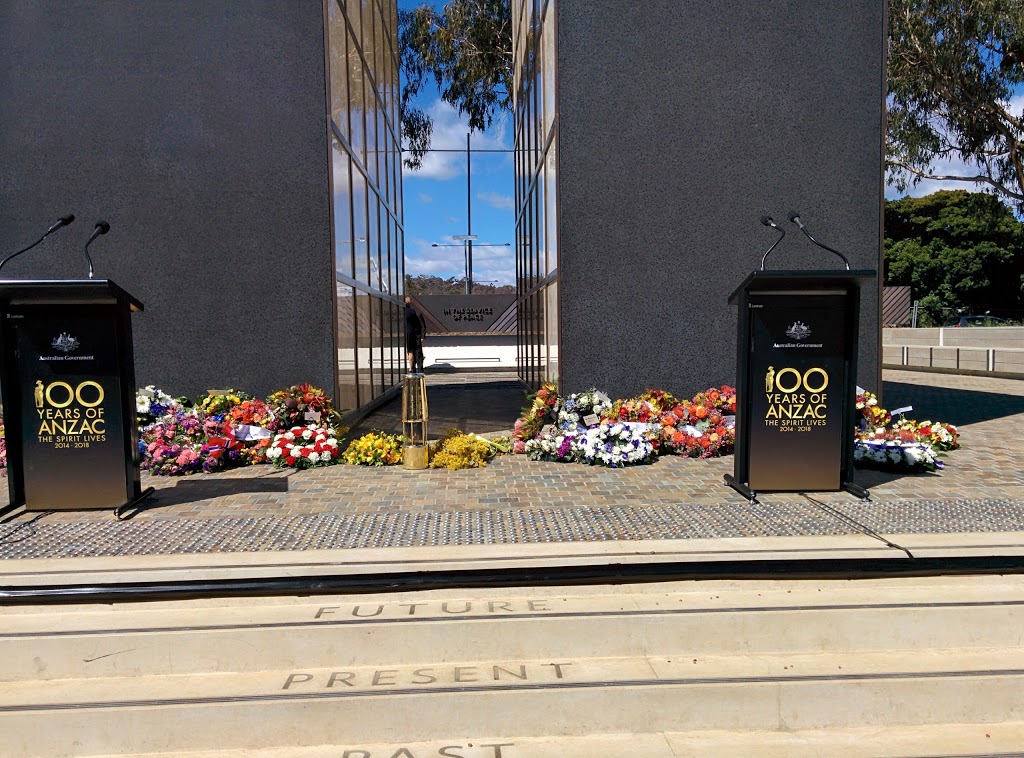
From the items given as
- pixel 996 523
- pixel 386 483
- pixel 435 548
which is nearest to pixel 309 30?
pixel 386 483

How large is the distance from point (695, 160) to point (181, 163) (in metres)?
5.97

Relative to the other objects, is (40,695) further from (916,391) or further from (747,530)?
(916,391)

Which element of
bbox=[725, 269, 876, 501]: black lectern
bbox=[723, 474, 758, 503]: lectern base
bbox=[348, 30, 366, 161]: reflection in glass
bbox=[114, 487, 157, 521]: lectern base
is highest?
bbox=[348, 30, 366, 161]: reflection in glass

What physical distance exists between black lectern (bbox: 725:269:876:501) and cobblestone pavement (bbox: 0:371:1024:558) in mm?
319

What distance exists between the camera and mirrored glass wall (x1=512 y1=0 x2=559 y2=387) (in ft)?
31.8

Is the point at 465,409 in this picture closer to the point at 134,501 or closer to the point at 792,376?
the point at 134,501

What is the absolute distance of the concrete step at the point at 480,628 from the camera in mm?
Result: 3240

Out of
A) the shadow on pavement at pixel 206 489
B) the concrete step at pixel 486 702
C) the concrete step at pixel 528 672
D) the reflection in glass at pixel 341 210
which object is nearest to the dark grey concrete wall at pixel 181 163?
the reflection in glass at pixel 341 210

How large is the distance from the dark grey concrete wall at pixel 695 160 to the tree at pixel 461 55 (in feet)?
60.2

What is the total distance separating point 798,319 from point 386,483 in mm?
3659

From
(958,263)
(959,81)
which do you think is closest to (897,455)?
(959,81)

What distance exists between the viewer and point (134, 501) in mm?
5387

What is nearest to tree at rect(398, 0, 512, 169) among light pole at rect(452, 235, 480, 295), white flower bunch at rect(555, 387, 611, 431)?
light pole at rect(452, 235, 480, 295)

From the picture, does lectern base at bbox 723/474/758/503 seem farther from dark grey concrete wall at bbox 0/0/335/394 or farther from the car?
the car
